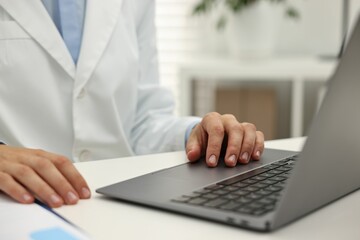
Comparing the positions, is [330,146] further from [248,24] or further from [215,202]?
[248,24]

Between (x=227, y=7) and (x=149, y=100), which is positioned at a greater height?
(x=227, y=7)

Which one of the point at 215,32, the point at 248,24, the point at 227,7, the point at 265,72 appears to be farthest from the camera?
the point at 215,32

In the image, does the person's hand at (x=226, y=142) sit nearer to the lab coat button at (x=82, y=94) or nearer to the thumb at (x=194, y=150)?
the thumb at (x=194, y=150)

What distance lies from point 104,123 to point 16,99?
7.9 inches

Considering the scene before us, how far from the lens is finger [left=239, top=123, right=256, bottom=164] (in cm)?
89

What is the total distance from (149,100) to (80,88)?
0.25 m

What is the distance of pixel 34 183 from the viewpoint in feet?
2.33

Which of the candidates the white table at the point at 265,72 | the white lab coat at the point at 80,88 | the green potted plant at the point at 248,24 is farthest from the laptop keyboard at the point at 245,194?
the green potted plant at the point at 248,24

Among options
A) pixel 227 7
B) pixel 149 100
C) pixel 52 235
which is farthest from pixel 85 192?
pixel 227 7

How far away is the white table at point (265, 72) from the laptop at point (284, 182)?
1.70 m

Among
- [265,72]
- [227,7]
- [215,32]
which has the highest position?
[227,7]

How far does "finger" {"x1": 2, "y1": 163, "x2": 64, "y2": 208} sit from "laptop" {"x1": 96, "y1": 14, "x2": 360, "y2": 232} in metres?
0.06

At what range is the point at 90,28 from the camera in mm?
1256

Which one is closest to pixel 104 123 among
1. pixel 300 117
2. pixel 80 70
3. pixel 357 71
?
pixel 80 70
